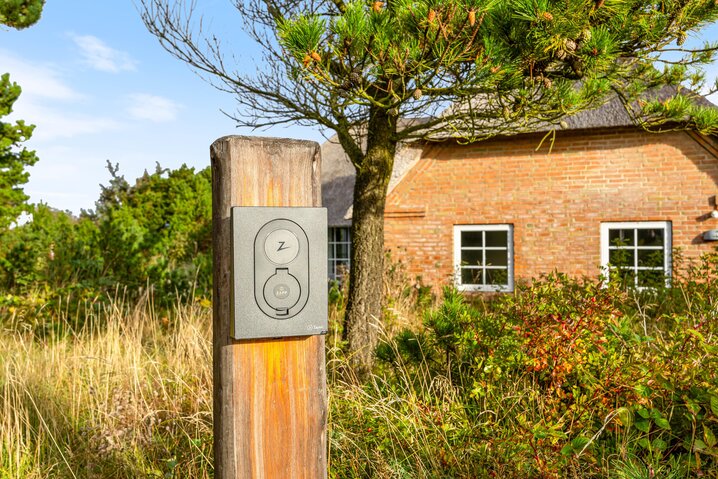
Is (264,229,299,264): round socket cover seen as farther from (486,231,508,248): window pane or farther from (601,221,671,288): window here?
(486,231,508,248): window pane

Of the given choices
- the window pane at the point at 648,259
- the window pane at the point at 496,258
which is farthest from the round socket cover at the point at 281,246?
the window pane at the point at 496,258

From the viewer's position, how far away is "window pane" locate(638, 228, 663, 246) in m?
9.69

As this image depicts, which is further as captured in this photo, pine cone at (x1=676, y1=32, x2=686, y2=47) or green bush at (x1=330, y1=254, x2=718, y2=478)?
pine cone at (x1=676, y1=32, x2=686, y2=47)

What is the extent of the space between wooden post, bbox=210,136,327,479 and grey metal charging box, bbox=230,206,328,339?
6 centimetres

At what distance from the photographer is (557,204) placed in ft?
32.8

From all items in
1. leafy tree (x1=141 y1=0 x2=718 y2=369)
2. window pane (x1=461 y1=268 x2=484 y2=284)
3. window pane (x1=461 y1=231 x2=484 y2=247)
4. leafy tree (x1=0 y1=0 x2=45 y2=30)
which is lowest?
window pane (x1=461 y1=268 x2=484 y2=284)

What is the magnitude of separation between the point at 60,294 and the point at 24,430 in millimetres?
3418

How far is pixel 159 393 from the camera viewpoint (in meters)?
4.09

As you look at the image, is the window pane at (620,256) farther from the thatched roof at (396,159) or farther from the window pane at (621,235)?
the thatched roof at (396,159)

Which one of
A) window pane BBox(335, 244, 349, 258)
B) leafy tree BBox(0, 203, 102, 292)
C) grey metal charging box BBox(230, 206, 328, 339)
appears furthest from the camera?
window pane BBox(335, 244, 349, 258)

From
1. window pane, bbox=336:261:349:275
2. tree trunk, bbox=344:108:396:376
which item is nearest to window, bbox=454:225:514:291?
window pane, bbox=336:261:349:275

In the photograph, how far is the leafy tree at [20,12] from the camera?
24.7 feet

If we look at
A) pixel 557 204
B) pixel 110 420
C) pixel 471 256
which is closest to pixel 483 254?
pixel 471 256

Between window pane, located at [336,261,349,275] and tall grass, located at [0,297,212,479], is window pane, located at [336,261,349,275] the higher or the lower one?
the higher one
